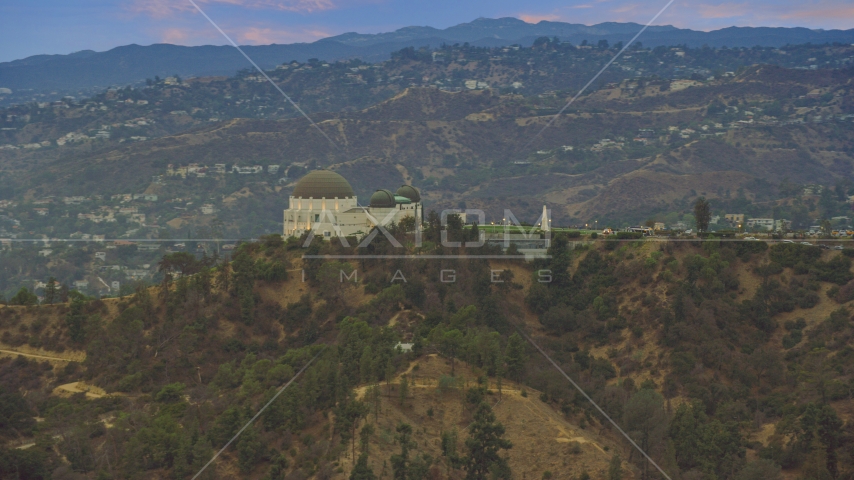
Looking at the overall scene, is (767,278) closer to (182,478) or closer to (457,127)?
(182,478)

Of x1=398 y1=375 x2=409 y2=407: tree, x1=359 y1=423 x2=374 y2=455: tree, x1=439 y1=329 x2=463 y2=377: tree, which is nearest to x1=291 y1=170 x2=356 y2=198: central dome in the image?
x1=439 y1=329 x2=463 y2=377: tree

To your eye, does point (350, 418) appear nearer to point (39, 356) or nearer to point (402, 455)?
point (402, 455)

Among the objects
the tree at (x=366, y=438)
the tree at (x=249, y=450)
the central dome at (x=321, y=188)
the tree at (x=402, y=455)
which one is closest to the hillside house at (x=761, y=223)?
the central dome at (x=321, y=188)

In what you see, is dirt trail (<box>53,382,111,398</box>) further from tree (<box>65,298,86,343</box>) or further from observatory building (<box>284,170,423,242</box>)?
observatory building (<box>284,170,423,242</box>)

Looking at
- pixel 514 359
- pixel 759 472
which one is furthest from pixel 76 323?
pixel 759 472

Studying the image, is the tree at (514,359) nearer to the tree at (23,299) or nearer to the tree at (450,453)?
the tree at (450,453)

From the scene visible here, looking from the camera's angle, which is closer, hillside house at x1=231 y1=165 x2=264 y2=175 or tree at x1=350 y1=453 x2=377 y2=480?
tree at x1=350 y1=453 x2=377 y2=480

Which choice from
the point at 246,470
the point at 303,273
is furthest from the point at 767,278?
the point at 246,470
